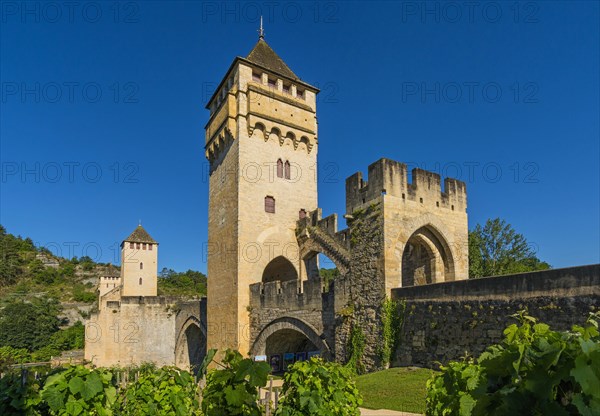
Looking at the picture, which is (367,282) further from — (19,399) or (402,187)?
(19,399)

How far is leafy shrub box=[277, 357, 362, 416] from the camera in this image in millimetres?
4914

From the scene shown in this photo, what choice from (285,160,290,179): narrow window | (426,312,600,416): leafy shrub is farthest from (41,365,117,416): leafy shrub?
(285,160,290,179): narrow window

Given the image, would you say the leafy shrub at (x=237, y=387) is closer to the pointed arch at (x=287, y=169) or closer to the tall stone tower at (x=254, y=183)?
the tall stone tower at (x=254, y=183)

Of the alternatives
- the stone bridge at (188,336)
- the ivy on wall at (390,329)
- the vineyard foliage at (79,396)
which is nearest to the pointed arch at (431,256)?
the ivy on wall at (390,329)

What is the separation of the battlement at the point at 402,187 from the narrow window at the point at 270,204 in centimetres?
673

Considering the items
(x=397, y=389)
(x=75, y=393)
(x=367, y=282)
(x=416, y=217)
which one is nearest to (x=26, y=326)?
(x=367, y=282)

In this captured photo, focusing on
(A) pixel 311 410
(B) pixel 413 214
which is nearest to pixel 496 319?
(B) pixel 413 214

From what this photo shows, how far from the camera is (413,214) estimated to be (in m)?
14.1

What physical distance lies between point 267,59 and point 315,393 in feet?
73.2

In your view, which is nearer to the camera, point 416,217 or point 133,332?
point 416,217

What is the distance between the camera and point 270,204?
21406 millimetres

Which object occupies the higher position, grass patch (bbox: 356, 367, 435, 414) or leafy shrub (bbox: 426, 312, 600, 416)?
leafy shrub (bbox: 426, 312, 600, 416)

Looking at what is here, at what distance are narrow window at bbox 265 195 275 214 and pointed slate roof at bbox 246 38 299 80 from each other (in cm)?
733

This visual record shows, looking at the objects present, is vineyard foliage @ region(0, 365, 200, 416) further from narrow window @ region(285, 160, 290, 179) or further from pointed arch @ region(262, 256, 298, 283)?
narrow window @ region(285, 160, 290, 179)
